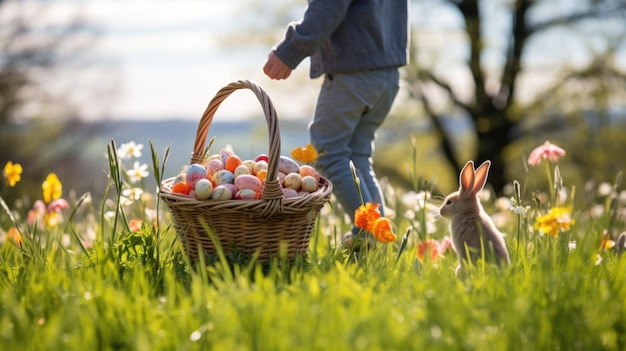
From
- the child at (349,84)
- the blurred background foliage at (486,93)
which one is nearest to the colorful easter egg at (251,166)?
the child at (349,84)

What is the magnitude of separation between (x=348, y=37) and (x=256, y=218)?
4.19 ft

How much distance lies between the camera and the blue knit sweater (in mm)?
3365

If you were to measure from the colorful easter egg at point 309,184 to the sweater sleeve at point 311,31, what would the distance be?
68cm

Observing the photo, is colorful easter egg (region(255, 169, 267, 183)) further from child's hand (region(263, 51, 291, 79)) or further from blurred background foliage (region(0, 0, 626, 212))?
blurred background foliage (region(0, 0, 626, 212))

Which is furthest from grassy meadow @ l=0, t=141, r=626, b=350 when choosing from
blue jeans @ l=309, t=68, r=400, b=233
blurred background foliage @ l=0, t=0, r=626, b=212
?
blurred background foliage @ l=0, t=0, r=626, b=212

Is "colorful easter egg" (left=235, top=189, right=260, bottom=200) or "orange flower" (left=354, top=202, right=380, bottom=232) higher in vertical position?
"colorful easter egg" (left=235, top=189, right=260, bottom=200)

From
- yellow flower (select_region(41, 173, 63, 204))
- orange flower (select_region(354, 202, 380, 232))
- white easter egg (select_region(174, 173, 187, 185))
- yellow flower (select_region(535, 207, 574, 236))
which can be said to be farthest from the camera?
yellow flower (select_region(41, 173, 63, 204))

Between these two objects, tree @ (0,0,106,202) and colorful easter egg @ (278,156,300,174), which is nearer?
colorful easter egg @ (278,156,300,174)

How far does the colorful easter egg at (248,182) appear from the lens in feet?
9.59

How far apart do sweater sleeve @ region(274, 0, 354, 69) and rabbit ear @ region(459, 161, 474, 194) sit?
3.30ft

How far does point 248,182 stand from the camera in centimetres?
292

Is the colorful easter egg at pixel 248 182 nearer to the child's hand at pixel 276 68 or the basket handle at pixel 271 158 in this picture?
the basket handle at pixel 271 158

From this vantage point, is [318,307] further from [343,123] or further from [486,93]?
[486,93]

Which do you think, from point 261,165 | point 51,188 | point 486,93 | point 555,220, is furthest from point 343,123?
point 486,93
